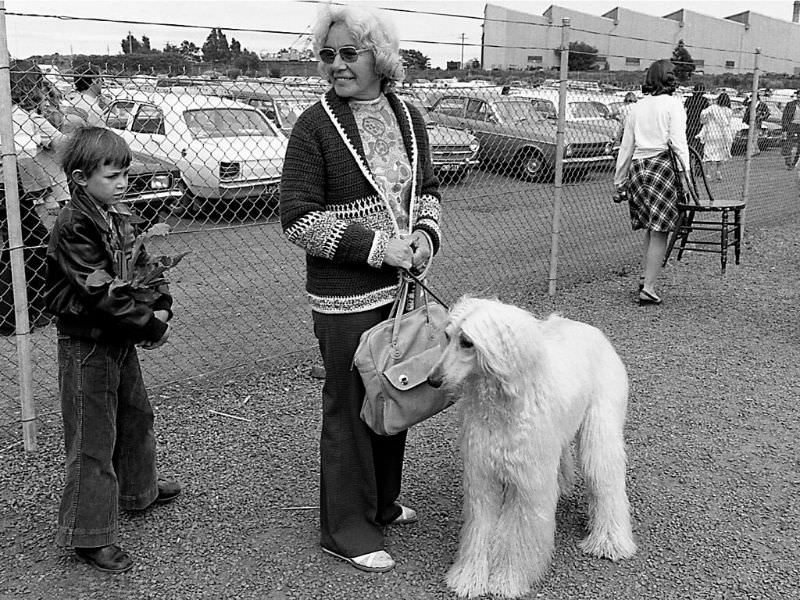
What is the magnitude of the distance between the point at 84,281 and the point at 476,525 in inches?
65.4

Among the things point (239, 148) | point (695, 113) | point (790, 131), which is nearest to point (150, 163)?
point (239, 148)

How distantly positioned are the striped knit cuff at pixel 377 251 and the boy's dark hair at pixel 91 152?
37.4 inches

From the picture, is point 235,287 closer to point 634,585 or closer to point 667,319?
point 667,319

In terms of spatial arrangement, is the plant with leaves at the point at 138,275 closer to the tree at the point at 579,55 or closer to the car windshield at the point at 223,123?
the tree at the point at 579,55

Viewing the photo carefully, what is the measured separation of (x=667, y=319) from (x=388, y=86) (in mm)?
4213

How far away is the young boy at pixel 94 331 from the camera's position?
105 inches

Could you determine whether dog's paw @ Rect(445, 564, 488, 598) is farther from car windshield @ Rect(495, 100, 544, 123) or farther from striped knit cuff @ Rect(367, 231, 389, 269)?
car windshield @ Rect(495, 100, 544, 123)

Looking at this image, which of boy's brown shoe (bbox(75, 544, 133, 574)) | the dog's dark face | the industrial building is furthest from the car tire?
boy's brown shoe (bbox(75, 544, 133, 574))

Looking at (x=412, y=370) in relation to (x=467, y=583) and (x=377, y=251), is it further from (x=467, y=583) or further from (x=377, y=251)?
(x=467, y=583)

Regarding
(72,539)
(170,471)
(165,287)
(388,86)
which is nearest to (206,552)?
(72,539)

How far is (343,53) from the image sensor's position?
8.75 feet

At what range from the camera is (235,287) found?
7156 mm

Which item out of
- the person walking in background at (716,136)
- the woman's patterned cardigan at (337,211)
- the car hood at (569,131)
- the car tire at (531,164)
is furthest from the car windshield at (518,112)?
the woman's patterned cardigan at (337,211)

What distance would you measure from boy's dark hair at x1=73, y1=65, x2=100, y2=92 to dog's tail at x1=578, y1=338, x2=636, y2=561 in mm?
2781
